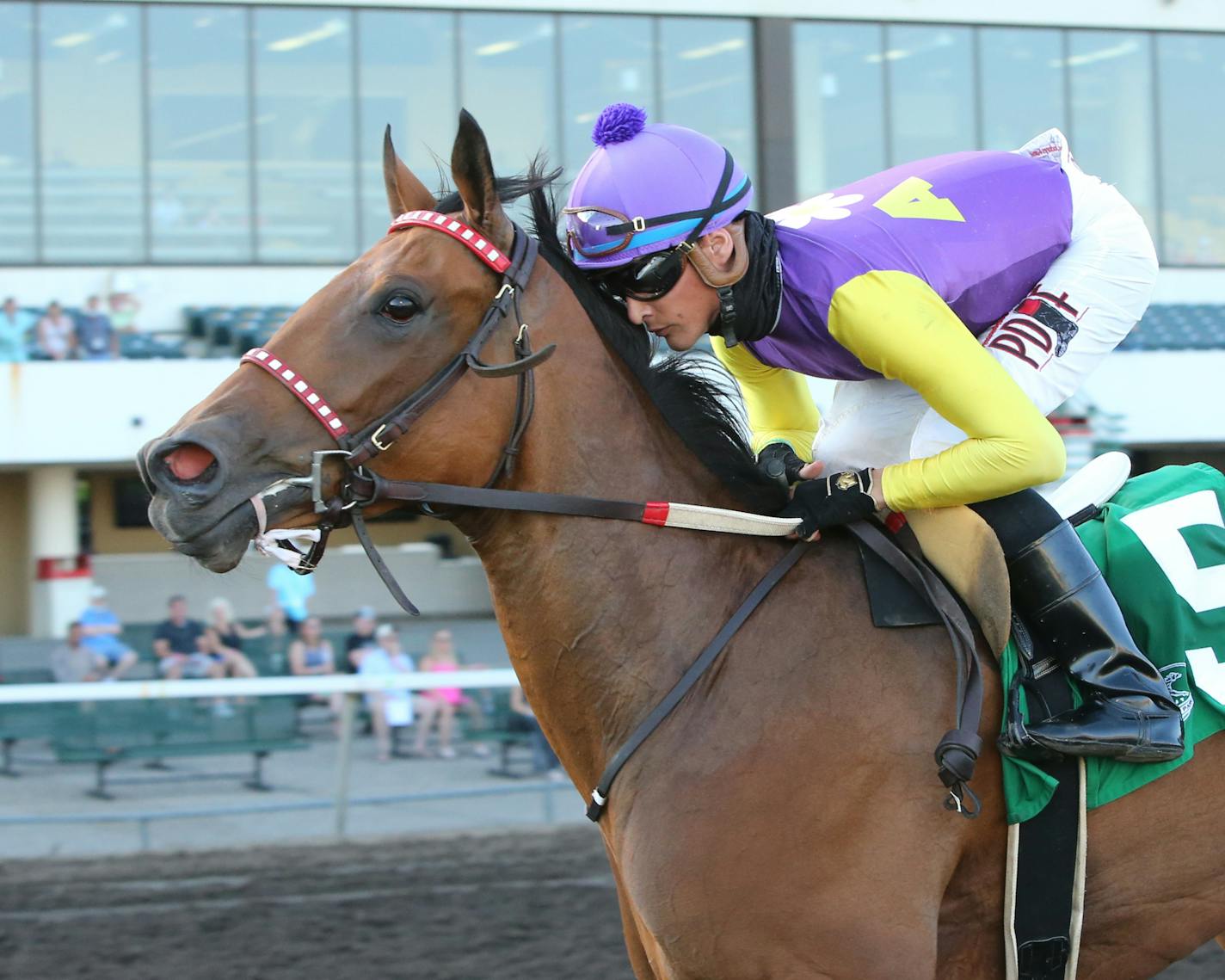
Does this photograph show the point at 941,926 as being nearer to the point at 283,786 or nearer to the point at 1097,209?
the point at 1097,209

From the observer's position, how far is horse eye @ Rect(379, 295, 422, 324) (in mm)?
2328

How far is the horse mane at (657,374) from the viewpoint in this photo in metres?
2.56

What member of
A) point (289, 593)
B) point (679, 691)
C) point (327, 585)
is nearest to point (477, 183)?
point (679, 691)

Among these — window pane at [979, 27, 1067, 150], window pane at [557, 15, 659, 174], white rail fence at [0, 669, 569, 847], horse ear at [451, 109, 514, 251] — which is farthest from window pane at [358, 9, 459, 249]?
horse ear at [451, 109, 514, 251]

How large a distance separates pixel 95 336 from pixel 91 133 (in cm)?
277

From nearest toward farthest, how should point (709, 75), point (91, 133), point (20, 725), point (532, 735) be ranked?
point (20, 725)
point (532, 735)
point (91, 133)
point (709, 75)

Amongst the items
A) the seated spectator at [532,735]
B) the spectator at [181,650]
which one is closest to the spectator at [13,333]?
the spectator at [181,650]

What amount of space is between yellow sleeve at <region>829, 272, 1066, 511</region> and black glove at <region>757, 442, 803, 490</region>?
1.23 ft

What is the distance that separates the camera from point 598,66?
16875 millimetres

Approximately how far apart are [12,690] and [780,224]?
5.46 meters

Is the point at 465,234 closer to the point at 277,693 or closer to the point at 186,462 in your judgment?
the point at 186,462

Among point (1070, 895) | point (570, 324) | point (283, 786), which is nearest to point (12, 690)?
point (283, 786)

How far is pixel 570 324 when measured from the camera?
2.51 m

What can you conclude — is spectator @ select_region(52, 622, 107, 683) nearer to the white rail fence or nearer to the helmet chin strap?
the white rail fence
